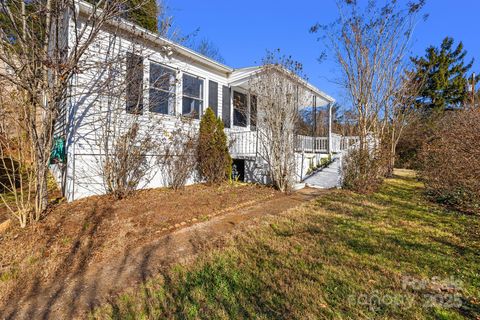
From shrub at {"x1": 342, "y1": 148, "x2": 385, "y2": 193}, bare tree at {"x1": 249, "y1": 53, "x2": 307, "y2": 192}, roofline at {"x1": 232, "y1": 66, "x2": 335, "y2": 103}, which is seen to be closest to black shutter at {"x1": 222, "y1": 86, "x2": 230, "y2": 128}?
roofline at {"x1": 232, "y1": 66, "x2": 335, "y2": 103}

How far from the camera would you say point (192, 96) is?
8.31 m

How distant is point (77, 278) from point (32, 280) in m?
0.46

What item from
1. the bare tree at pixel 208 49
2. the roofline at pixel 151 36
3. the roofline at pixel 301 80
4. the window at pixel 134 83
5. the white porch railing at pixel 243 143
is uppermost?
the bare tree at pixel 208 49

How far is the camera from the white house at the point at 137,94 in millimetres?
5434

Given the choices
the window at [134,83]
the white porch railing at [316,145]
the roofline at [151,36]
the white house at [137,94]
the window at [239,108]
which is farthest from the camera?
the white porch railing at [316,145]

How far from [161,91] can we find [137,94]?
3.55 feet

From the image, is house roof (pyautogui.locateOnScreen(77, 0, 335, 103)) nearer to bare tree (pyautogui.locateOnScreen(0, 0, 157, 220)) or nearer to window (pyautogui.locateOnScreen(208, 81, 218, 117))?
window (pyautogui.locateOnScreen(208, 81, 218, 117))

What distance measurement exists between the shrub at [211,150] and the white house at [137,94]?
0.87 meters

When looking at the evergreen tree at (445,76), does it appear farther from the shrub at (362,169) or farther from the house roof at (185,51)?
the shrub at (362,169)

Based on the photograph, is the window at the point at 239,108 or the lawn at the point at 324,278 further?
the window at the point at 239,108

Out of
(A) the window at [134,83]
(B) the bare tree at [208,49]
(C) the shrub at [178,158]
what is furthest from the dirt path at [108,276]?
(B) the bare tree at [208,49]

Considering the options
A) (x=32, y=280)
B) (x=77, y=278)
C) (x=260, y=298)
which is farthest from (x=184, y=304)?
(x=32, y=280)

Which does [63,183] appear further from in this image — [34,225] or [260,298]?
[260,298]

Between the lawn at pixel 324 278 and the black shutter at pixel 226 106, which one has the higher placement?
the black shutter at pixel 226 106
